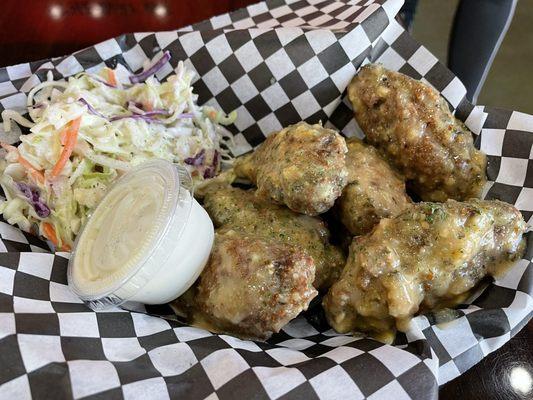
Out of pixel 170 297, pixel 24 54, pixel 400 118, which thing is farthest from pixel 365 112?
pixel 24 54

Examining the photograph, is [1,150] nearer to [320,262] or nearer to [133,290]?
[133,290]

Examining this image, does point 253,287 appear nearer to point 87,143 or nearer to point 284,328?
point 284,328

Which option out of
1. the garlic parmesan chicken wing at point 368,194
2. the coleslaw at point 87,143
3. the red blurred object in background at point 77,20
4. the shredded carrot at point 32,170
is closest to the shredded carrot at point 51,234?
the coleslaw at point 87,143

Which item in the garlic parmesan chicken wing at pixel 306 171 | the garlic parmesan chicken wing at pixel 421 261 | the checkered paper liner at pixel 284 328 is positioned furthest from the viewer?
the garlic parmesan chicken wing at pixel 306 171

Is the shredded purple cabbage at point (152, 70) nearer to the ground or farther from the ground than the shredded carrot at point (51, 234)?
farther from the ground

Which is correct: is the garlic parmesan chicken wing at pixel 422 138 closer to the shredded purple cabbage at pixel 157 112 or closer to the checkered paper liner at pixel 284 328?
the checkered paper liner at pixel 284 328

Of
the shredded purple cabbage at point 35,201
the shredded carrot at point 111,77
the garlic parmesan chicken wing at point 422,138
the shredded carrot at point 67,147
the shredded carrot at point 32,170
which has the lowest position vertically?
the shredded purple cabbage at point 35,201

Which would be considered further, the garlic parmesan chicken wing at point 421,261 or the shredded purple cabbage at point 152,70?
the shredded purple cabbage at point 152,70

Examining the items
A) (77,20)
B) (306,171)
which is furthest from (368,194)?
(77,20)
